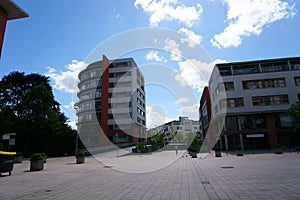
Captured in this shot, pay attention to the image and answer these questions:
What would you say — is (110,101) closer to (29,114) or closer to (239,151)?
(29,114)

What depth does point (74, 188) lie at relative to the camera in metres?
8.30

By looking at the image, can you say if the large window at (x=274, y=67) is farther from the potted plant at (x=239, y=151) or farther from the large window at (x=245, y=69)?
the potted plant at (x=239, y=151)

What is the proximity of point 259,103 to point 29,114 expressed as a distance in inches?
1535

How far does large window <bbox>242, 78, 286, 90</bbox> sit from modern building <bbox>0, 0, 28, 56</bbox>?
3863 cm

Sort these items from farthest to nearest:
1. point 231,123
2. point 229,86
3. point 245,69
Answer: point 245,69
point 229,86
point 231,123

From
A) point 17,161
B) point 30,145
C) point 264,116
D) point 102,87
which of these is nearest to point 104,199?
point 17,161

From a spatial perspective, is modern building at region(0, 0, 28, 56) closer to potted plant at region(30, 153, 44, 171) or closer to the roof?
the roof

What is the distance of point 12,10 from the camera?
9.12 m

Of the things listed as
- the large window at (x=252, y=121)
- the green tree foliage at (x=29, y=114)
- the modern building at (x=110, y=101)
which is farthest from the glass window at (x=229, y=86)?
the green tree foliage at (x=29, y=114)

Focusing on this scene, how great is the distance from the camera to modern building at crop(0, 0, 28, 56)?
8.73m

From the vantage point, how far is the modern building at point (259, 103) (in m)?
37.9

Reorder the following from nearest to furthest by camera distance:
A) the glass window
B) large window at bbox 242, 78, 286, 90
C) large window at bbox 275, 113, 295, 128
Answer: large window at bbox 275, 113, 295, 128, large window at bbox 242, 78, 286, 90, the glass window

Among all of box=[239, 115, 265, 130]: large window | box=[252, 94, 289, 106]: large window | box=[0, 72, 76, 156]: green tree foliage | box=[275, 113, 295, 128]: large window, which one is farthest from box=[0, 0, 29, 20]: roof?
box=[275, 113, 295, 128]: large window

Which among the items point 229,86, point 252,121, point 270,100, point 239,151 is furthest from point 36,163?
point 270,100
